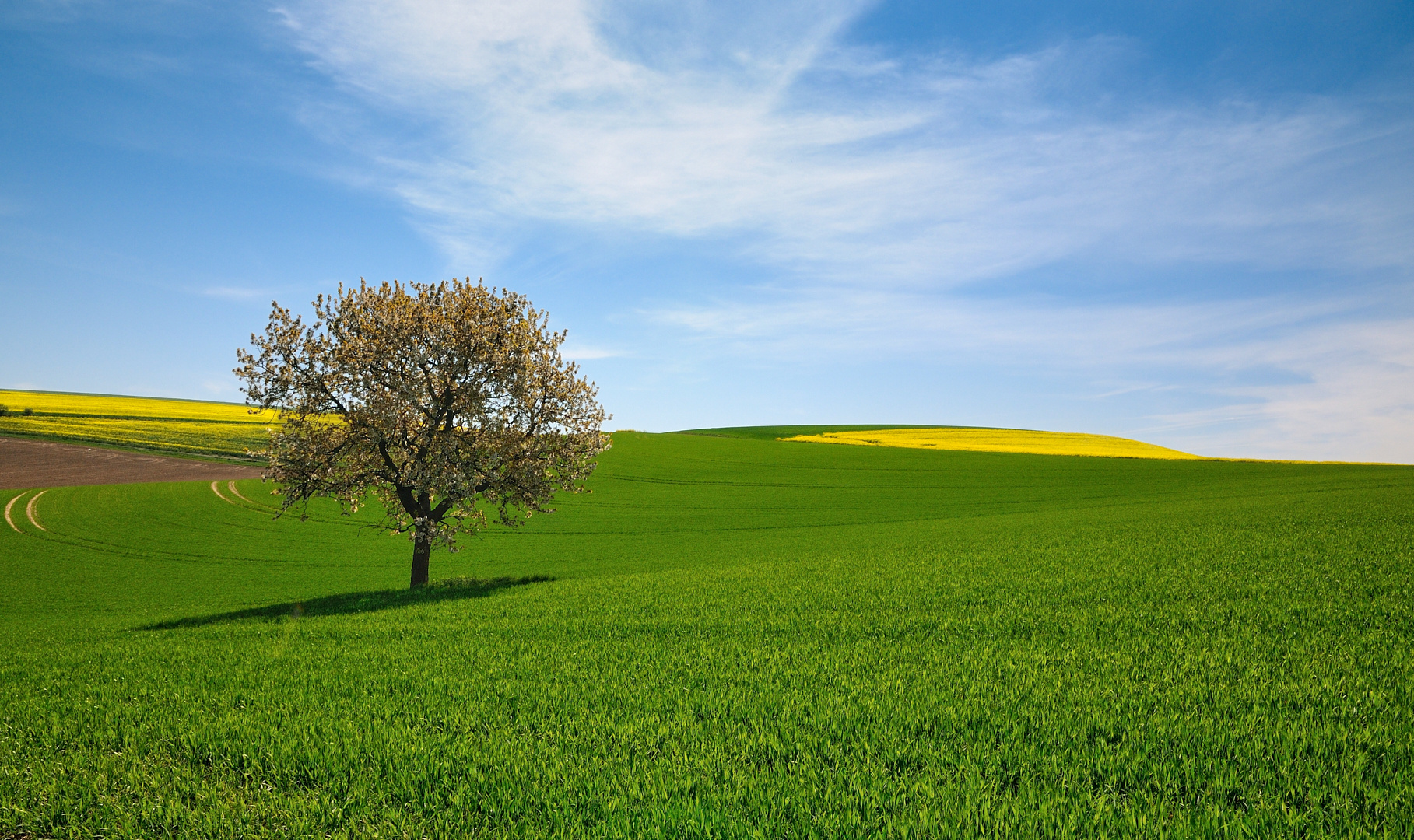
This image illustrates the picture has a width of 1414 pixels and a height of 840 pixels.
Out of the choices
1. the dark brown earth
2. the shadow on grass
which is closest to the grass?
the dark brown earth

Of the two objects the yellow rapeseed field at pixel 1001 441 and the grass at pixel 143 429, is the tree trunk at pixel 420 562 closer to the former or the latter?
the grass at pixel 143 429

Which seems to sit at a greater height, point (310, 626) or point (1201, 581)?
point (1201, 581)

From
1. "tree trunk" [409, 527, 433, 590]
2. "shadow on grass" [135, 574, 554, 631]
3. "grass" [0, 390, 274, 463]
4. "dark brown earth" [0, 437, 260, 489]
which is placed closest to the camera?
"shadow on grass" [135, 574, 554, 631]

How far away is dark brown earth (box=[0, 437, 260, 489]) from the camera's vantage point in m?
52.1

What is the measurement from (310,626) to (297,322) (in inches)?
418

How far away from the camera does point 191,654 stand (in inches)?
500

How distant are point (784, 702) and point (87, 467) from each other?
233 ft

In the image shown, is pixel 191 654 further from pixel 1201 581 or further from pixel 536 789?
pixel 1201 581

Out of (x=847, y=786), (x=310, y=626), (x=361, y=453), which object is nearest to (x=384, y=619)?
(x=310, y=626)

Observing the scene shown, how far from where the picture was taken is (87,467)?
56000 mm

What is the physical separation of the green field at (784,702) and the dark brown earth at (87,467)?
3867 centimetres

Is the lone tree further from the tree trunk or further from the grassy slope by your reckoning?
the grassy slope

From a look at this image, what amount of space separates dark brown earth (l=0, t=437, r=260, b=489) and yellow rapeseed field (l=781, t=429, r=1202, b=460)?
65.4m

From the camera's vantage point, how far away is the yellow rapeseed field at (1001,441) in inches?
3344
